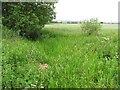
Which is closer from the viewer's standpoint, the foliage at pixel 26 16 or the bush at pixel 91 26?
the foliage at pixel 26 16

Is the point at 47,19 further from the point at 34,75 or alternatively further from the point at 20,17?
the point at 34,75

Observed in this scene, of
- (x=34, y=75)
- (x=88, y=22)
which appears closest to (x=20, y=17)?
(x=88, y=22)

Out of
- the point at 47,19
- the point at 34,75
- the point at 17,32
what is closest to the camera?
the point at 34,75

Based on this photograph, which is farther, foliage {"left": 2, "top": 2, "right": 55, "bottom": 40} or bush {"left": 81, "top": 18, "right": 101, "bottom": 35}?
bush {"left": 81, "top": 18, "right": 101, "bottom": 35}

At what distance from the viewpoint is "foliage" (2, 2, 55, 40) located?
48.9 ft

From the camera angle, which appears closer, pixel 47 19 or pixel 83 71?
pixel 83 71

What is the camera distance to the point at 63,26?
923 inches

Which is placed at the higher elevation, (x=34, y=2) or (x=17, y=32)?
(x=34, y=2)

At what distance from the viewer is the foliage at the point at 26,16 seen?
1489 centimetres

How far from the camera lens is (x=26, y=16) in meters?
14.9

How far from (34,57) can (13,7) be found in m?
7.38

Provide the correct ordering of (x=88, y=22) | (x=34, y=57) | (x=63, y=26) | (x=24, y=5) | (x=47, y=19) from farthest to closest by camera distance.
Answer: (x=63, y=26) → (x=88, y=22) → (x=47, y=19) → (x=24, y=5) → (x=34, y=57)

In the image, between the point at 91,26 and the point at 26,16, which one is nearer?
the point at 26,16

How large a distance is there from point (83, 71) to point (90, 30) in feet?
43.4
